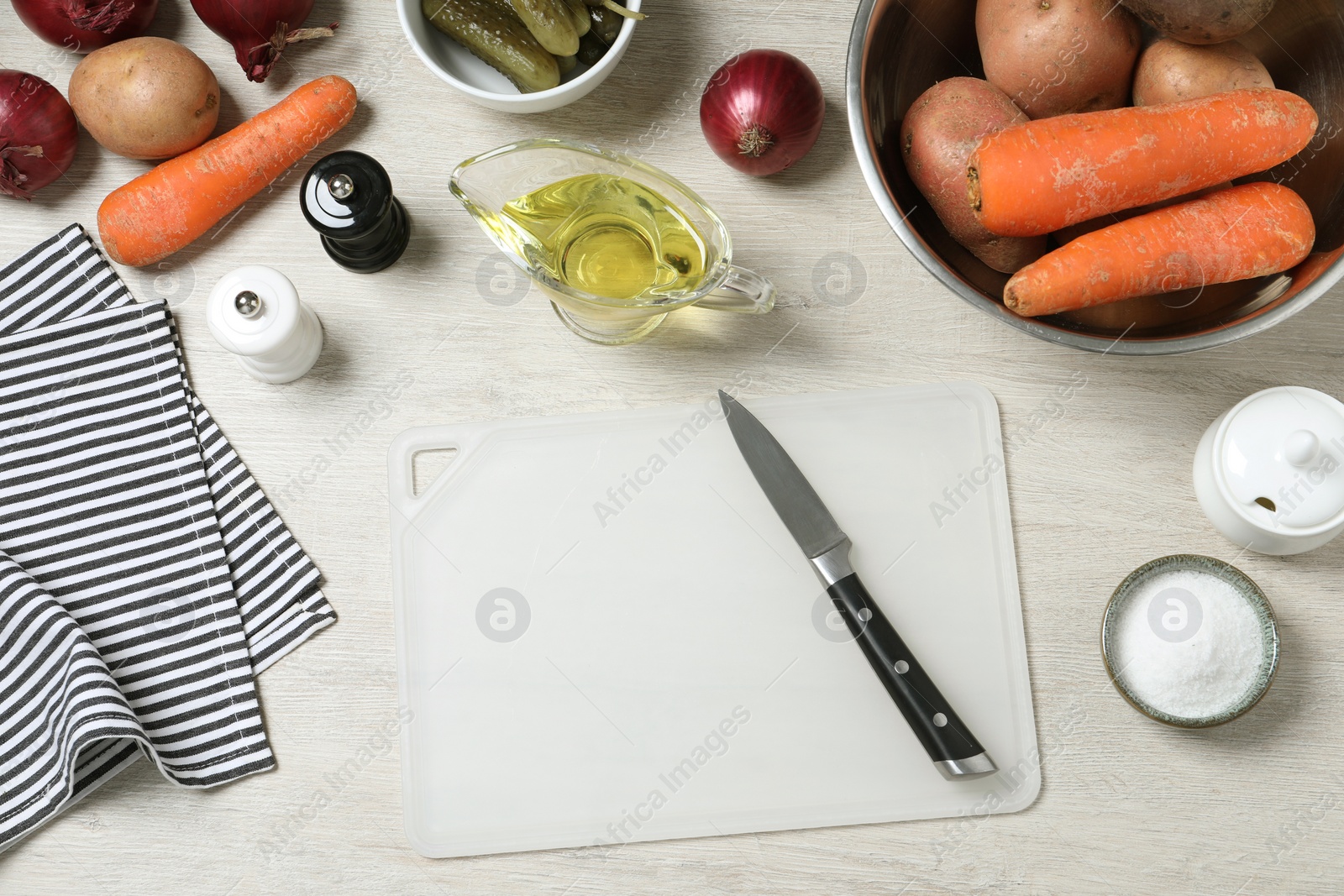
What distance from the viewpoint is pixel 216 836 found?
83 centimetres

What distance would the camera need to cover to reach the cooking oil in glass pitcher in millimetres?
817

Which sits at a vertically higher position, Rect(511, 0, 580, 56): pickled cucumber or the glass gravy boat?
Rect(511, 0, 580, 56): pickled cucumber

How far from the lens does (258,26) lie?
2.80 ft

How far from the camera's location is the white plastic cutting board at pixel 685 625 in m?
0.83

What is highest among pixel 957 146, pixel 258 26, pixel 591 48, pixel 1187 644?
pixel 258 26

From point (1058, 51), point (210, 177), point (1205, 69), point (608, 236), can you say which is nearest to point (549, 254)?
point (608, 236)

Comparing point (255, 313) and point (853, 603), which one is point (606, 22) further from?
point (853, 603)

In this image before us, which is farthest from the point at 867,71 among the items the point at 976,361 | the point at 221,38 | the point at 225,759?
the point at 225,759

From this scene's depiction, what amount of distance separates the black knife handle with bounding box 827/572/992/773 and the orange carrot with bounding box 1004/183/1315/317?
282 millimetres

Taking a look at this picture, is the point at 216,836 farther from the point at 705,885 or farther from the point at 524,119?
→ the point at 524,119

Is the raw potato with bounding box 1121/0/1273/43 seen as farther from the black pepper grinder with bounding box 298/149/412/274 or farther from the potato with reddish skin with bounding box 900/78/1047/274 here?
the black pepper grinder with bounding box 298/149/412/274

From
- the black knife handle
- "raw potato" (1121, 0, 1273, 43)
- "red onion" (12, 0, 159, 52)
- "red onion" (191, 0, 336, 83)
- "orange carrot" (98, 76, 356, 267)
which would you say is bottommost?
the black knife handle

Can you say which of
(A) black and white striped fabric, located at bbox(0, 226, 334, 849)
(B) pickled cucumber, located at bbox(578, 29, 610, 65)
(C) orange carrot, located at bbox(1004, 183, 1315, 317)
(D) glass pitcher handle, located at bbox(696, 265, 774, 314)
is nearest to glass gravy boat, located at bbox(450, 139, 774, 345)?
(D) glass pitcher handle, located at bbox(696, 265, 774, 314)

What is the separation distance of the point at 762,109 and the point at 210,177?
1.67ft
